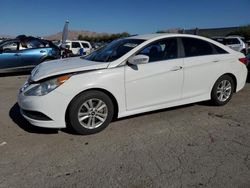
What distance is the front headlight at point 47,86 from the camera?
402 cm

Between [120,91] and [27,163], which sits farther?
[120,91]

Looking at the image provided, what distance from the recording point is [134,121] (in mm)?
4848

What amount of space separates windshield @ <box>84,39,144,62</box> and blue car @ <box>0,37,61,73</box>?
6.24 m

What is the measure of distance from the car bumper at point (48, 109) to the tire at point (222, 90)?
302cm

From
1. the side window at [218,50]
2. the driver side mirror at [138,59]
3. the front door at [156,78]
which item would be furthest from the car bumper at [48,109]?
the side window at [218,50]

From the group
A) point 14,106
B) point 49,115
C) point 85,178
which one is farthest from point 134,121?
point 14,106

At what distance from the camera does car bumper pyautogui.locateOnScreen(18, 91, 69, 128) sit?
3.98m

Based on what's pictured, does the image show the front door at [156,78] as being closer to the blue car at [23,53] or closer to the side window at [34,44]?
the blue car at [23,53]

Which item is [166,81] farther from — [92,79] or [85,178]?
[85,178]

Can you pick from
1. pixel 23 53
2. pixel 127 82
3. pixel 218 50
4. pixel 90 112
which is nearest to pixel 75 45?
pixel 23 53

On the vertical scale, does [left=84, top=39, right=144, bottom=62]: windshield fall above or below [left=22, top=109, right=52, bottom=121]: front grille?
above

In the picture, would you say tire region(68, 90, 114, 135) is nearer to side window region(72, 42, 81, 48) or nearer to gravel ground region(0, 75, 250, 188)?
gravel ground region(0, 75, 250, 188)

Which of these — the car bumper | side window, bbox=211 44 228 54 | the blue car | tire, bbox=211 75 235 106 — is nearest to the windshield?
the car bumper

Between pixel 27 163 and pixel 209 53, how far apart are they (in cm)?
380
